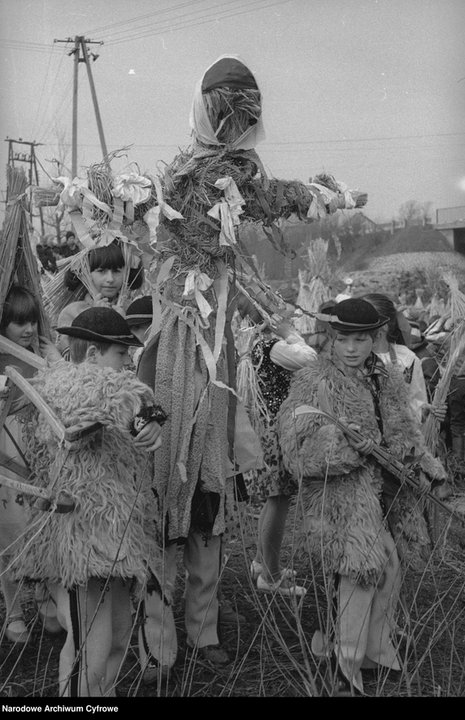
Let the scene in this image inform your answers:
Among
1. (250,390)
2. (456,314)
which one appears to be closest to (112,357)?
(250,390)

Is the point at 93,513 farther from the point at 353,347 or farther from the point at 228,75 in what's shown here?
the point at 228,75

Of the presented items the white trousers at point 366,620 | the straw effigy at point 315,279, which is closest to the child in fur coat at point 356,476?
the white trousers at point 366,620

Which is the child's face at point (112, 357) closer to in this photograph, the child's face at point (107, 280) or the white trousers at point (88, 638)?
the white trousers at point (88, 638)

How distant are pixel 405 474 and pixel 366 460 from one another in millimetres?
154

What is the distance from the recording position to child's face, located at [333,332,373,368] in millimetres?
3090

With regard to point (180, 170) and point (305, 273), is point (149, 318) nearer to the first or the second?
point (180, 170)

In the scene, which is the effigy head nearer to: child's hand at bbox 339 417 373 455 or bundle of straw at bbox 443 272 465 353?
child's hand at bbox 339 417 373 455

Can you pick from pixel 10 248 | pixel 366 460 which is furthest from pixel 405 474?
pixel 10 248

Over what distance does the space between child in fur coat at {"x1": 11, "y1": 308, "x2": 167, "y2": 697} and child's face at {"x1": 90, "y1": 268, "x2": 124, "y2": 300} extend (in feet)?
3.44

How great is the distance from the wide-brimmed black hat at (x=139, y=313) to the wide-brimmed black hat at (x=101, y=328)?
33.9 inches

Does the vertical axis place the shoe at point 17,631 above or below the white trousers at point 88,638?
below

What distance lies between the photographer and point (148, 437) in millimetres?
2561

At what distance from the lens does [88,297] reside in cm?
378

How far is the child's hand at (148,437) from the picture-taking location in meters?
2.55
